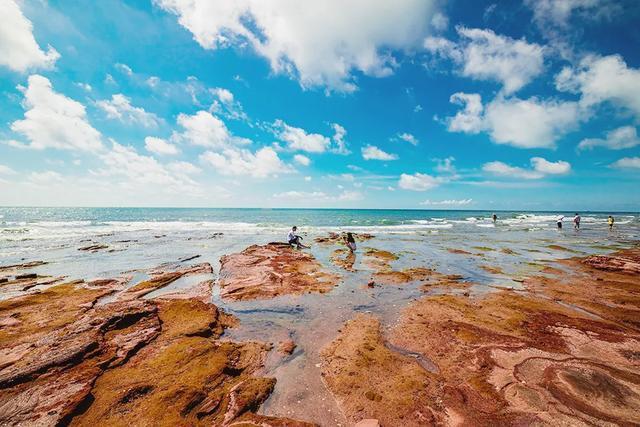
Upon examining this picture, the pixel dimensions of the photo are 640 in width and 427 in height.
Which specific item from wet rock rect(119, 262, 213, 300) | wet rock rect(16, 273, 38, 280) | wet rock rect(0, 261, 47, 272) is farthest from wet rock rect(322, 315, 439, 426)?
wet rock rect(0, 261, 47, 272)

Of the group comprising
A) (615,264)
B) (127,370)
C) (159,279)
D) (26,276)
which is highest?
(615,264)

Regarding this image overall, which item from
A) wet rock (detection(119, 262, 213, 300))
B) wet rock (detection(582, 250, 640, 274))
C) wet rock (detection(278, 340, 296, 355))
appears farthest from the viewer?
wet rock (detection(582, 250, 640, 274))

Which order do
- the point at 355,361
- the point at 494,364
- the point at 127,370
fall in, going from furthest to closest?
1. the point at 355,361
2. the point at 494,364
3. the point at 127,370

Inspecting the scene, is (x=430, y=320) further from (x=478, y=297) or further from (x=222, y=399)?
(x=222, y=399)

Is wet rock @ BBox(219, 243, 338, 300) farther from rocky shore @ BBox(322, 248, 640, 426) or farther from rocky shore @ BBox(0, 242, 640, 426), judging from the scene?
rocky shore @ BBox(322, 248, 640, 426)

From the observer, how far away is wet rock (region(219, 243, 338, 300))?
14.0 metres

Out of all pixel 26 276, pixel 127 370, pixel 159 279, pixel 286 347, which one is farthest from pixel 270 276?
pixel 26 276

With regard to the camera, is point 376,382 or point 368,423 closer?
point 368,423

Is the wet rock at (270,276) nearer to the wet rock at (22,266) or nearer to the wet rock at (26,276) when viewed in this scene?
the wet rock at (26,276)

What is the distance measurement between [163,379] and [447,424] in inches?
244

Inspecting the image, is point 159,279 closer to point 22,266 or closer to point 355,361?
point 22,266

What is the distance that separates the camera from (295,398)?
6.10 meters

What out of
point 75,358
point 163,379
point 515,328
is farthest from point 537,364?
point 75,358

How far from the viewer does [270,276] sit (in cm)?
1636
